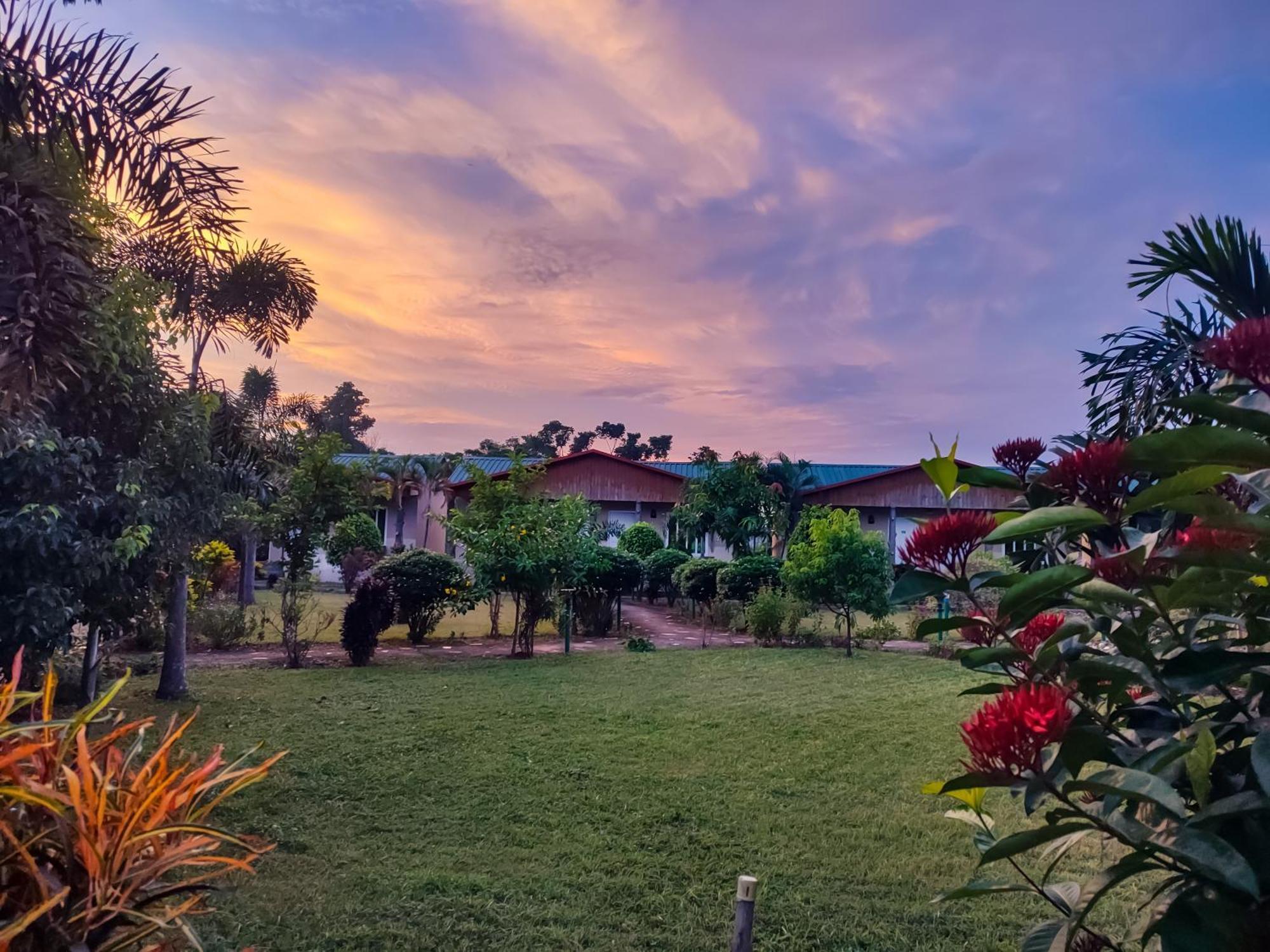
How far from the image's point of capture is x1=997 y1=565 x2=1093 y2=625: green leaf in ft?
3.55

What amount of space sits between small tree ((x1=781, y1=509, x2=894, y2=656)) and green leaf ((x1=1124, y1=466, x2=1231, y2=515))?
1114 centimetres

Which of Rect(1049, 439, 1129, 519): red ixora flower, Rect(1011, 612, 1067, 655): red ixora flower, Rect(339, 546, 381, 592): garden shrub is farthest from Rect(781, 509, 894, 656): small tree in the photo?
Rect(1049, 439, 1129, 519): red ixora flower

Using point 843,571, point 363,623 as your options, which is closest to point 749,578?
point 843,571

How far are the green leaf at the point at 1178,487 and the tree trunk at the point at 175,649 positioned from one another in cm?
828

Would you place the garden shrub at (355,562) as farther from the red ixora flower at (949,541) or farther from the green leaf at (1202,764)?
the green leaf at (1202,764)

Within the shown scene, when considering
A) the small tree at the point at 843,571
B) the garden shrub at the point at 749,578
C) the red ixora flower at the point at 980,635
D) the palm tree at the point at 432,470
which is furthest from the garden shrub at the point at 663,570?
the red ixora flower at the point at 980,635

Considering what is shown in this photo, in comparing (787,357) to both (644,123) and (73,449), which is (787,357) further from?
(73,449)

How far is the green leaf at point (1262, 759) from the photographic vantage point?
3.04 feet

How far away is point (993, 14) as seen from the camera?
12.9 feet

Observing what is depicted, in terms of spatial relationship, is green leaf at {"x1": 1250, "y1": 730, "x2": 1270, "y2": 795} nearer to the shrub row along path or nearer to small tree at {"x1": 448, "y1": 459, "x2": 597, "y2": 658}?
small tree at {"x1": 448, "y1": 459, "x2": 597, "y2": 658}

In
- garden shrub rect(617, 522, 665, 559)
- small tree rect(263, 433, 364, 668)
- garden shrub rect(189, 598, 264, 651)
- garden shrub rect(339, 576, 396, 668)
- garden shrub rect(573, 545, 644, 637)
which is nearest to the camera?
small tree rect(263, 433, 364, 668)

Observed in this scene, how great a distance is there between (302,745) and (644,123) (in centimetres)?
584

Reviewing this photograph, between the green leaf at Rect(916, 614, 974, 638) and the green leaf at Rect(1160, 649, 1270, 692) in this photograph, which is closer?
the green leaf at Rect(1160, 649, 1270, 692)

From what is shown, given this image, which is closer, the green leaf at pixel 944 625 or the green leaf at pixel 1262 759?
the green leaf at pixel 1262 759
